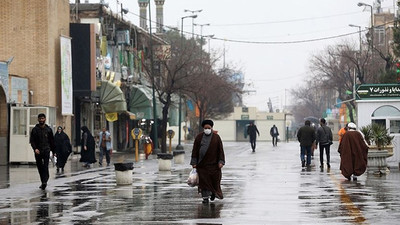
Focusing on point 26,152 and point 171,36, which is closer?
point 26,152

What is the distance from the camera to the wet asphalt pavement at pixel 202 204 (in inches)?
574

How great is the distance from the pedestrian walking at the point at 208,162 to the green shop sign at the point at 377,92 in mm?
17425

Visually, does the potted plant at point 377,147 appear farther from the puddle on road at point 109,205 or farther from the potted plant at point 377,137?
the puddle on road at point 109,205

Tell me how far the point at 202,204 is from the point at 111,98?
33.4m

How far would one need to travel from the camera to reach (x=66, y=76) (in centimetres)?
4362

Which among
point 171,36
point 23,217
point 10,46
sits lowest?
point 23,217

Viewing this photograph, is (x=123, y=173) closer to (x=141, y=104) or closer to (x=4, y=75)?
(x=4, y=75)

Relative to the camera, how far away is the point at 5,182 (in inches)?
1006

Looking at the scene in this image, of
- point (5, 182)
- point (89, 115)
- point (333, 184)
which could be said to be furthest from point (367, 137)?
point (89, 115)

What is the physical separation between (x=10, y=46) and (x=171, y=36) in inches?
2506

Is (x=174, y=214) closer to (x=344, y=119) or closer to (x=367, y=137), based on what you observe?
(x=367, y=137)

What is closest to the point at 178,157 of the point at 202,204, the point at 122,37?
the point at 122,37

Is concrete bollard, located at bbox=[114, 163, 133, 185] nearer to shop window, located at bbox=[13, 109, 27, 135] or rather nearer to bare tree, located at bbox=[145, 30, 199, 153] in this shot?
shop window, located at bbox=[13, 109, 27, 135]

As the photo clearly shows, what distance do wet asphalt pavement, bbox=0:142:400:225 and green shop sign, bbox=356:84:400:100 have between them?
278 inches
